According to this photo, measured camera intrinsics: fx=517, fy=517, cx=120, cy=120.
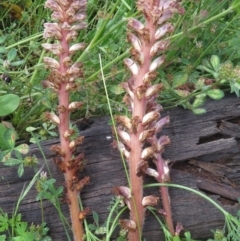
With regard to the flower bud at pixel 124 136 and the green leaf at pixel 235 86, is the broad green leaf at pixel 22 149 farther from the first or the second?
the green leaf at pixel 235 86

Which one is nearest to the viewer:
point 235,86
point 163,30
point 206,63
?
Answer: point 163,30

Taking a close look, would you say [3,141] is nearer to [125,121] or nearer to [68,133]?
[68,133]

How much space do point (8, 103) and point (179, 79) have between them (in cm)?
55

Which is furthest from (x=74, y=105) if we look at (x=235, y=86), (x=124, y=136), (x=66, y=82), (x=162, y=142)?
(x=235, y=86)

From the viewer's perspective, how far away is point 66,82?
156 centimetres

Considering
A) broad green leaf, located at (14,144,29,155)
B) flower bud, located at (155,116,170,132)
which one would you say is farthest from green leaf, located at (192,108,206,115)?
broad green leaf, located at (14,144,29,155)

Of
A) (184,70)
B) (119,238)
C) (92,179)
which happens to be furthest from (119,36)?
(119,238)

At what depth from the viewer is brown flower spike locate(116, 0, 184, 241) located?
1497mm

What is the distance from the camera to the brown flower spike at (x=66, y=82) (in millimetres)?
1531

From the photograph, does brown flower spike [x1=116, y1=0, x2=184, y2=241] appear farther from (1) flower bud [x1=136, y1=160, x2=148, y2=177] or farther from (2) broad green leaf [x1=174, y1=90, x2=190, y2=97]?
(2) broad green leaf [x1=174, y1=90, x2=190, y2=97]

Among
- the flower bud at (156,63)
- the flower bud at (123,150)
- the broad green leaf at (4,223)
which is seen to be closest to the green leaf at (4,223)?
the broad green leaf at (4,223)

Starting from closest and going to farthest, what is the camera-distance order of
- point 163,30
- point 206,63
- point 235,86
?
point 163,30 → point 235,86 → point 206,63

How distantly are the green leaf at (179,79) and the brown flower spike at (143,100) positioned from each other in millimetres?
153

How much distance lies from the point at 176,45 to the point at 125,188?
0.48 meters
